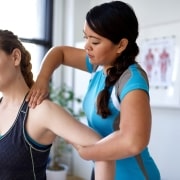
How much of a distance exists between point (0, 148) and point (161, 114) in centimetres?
187

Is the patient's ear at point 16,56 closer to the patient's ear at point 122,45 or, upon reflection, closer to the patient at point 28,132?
the patient at point 28,132

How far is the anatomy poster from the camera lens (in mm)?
2484

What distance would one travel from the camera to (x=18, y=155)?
37.7 inches

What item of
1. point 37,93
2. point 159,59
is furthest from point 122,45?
point 159,59

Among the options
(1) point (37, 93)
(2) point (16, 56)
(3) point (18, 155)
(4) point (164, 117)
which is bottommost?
(4) point (164, 117)

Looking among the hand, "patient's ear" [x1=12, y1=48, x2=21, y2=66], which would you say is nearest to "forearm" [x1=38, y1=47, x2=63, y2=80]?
the hand

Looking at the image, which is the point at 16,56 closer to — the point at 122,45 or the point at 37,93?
the point at 37,93

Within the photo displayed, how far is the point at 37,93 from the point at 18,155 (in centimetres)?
23

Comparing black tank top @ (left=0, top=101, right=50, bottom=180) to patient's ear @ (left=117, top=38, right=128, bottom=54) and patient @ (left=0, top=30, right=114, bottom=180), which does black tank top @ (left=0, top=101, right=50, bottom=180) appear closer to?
patient @ (left=0, top=30, right=114, bottom=180)

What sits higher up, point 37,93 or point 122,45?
point 122,45

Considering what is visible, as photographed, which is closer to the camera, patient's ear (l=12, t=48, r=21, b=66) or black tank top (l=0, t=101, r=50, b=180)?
black tank top (l=0, t=101, r=50, b=180)

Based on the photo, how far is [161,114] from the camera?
2.59 meters

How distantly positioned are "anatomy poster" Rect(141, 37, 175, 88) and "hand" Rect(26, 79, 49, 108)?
155 cm

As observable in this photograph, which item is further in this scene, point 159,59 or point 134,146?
point 159,59
